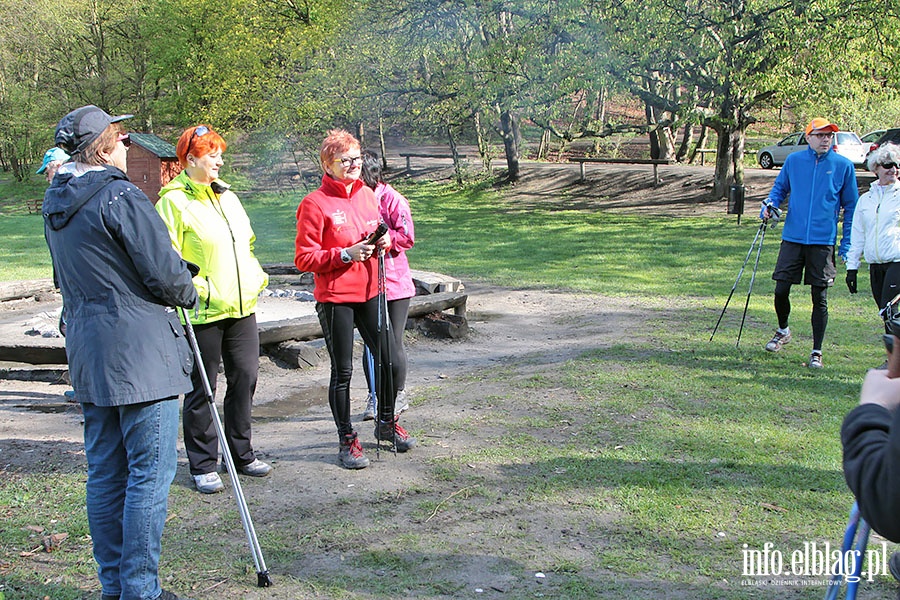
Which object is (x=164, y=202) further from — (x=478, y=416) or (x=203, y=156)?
(x=478, y=416)

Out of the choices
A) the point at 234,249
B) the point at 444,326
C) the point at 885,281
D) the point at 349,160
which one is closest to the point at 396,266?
the point at 349,160

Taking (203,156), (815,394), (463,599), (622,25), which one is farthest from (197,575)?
(622,25)

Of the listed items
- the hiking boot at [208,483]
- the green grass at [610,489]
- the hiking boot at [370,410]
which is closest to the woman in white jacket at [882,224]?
the green grass at [610,489]

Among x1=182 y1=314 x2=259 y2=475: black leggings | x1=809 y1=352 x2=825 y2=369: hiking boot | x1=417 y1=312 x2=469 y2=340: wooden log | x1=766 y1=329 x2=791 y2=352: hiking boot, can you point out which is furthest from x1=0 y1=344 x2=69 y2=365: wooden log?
x1=809 y1=352 x2=825 y2=369: hiking boot

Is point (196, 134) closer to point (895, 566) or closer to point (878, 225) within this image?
point (895, 566)

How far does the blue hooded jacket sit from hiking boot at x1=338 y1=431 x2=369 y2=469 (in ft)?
6.00

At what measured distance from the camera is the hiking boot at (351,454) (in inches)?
189

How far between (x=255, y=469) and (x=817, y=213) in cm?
490

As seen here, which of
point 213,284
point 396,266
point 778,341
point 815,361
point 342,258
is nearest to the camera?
point 213,284

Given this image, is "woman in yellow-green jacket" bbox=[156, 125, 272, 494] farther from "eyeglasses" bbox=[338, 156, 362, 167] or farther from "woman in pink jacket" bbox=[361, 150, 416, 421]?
"woman in pink jacket" bbox=[361, 150, 416, 421]

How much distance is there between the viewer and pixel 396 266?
17.3 ft

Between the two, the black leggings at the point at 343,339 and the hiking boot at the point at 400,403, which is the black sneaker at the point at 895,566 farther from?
the hiking boot at the point at 400,403

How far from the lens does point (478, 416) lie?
19.0 ft

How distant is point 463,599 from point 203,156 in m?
2.59
